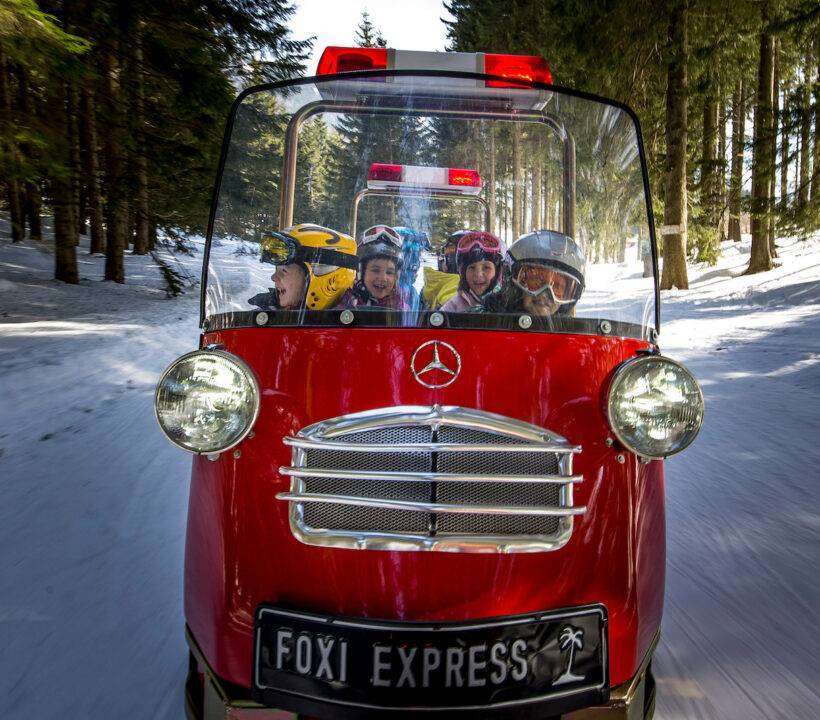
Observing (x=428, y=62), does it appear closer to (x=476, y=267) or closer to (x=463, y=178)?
(x=463, y=178)

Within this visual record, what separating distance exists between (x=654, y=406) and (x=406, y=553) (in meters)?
0.73

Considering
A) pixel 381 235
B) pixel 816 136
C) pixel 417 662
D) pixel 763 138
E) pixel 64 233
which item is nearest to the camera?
pixel 417 662

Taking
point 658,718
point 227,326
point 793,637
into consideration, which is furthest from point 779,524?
point 227,326

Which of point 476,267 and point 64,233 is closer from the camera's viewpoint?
point 476,267

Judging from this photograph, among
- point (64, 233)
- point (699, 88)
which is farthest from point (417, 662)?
point (699, 88)

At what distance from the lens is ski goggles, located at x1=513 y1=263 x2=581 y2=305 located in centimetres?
183

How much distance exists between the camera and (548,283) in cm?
185

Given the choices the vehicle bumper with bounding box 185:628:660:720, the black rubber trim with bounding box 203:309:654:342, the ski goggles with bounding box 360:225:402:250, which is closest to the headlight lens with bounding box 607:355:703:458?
the black rubber trim with bounding box 203:309:654:342

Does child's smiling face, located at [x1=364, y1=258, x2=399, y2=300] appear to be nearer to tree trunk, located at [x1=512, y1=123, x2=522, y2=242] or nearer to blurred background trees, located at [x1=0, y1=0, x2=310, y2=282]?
tree trunk, located at [x1=512, y1=123, x2=522, y2=242]

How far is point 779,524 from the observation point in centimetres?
294

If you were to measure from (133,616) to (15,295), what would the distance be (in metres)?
10.2

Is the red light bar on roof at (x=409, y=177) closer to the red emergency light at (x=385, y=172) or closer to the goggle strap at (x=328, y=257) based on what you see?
the red emergency light at (x=385, y=172)

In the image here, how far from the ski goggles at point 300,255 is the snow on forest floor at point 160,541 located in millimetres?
1392

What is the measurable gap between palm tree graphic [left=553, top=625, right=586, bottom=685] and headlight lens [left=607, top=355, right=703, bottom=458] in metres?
0.47
